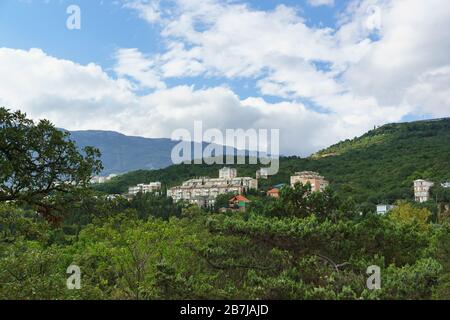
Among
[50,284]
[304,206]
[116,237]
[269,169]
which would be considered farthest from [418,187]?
[50,284]

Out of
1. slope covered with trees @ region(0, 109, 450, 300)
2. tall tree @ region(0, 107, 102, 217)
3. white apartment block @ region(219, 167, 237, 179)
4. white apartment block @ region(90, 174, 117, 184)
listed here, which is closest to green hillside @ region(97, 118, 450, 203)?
white apartment block @ region(219, 167, 237, 179)

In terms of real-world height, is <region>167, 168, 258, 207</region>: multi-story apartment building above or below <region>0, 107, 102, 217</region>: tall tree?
above

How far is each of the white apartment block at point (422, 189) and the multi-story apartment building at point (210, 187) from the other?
31.8 metres

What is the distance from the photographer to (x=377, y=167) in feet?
333

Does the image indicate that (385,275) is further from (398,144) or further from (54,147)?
(398,144)

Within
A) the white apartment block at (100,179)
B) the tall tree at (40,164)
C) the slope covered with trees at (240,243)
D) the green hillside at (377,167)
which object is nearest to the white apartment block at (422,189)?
the green hillside at (377,167)

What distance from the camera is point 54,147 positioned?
27.5 feet

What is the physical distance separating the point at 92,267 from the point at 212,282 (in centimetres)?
1091

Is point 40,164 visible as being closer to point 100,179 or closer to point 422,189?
point 422,189

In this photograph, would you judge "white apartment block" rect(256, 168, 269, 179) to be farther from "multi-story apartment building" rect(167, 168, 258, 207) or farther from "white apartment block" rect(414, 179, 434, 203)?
"white apartment block" rect(414, 179, 434, 203)

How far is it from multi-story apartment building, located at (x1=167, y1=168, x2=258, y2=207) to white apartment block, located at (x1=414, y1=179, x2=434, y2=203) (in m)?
31.8

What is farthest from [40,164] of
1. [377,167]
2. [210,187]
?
[210,187]

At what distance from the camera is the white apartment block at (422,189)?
74562mm

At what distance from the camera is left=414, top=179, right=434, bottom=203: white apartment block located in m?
74.6
